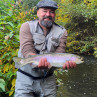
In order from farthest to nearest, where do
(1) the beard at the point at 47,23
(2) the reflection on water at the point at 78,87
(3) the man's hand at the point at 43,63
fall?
1. (2) the reflection on water at the point at 78,87
2. (1) the beard at the point at 47,23
3. (3) the man's hand at the point at 43,63

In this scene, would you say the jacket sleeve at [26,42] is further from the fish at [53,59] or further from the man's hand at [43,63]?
the man's hand at [43,63]

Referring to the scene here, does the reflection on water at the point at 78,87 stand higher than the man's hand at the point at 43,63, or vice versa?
the man's hand at the point at 43,63

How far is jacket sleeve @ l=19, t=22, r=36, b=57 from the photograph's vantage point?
309 cm

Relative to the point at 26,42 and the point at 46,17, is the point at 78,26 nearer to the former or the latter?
the point at 46,17

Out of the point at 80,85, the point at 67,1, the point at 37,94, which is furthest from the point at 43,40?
the point at 67,1

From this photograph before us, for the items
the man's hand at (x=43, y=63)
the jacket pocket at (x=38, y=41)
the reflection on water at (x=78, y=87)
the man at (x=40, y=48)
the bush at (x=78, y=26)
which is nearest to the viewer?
the man's hand at (x=43, y=63)

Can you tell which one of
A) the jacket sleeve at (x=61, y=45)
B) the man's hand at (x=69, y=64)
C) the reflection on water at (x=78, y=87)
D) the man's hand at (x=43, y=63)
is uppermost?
the jacket sleeve at (x=61, y=45)

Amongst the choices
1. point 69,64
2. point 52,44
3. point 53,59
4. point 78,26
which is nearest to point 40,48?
point 52,44

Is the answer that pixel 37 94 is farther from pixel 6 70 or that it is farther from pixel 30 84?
pixel 6 70

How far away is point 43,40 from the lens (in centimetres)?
323

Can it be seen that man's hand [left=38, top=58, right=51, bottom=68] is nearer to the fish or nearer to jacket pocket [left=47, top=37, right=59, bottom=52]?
the fish

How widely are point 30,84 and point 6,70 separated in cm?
115

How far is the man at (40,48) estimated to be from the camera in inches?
120

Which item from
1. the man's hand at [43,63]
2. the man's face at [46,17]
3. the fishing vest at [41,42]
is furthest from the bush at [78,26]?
the man's hand at [43,63]
